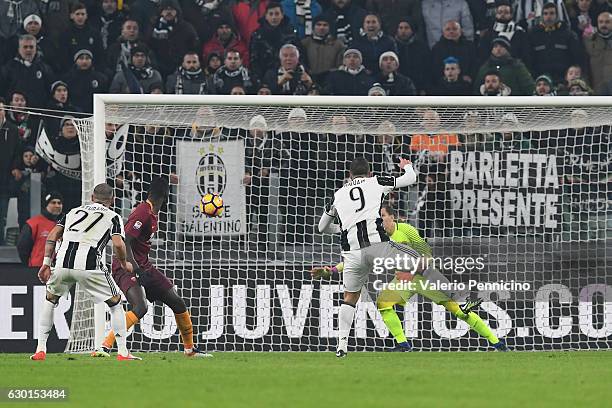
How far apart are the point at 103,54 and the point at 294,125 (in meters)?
3.73

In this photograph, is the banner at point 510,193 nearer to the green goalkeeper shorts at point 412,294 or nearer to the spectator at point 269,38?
the green goalkeeper shorts at point 412,294

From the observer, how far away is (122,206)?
632 inches

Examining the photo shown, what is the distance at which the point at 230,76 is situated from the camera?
18.0 m

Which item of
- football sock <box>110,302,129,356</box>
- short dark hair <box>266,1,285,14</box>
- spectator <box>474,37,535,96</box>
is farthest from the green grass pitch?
short dark hair <box>266,1,285,14</box>

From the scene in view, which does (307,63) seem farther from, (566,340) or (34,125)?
(566,340)

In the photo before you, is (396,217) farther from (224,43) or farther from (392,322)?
(224,43)

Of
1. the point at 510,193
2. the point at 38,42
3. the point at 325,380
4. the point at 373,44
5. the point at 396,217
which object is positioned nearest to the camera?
the point at 325,380

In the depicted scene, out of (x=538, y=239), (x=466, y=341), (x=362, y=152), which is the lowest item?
(x=466, y=341)

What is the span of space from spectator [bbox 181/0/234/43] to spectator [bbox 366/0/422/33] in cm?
216

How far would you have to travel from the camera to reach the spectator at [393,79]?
18078mm

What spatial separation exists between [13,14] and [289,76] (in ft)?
13.1

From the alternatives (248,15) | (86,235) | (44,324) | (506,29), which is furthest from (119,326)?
(506,29)

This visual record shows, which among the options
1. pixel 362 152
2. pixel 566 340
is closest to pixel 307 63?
pixel 362 152

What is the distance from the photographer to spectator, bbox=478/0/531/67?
18.8m
